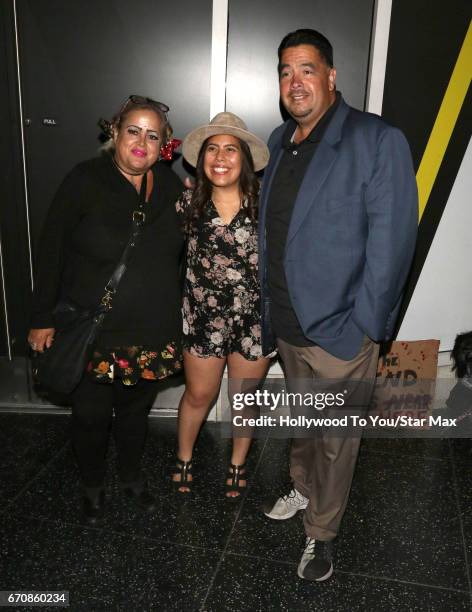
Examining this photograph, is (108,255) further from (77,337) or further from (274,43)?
(274,43)

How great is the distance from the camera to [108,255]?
2.05 m

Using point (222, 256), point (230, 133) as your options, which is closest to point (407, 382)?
point (222, 256)

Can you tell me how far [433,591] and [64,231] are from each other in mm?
1865

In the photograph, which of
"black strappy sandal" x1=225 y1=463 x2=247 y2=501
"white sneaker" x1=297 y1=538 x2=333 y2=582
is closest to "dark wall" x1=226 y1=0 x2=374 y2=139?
"black strappy sandal" x1=225 y1=463 x2=247 y2=501

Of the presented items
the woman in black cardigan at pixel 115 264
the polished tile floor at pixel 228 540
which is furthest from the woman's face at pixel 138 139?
the polished tile floor at pixel 228 540

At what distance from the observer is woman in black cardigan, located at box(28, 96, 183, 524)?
2043 millimetres

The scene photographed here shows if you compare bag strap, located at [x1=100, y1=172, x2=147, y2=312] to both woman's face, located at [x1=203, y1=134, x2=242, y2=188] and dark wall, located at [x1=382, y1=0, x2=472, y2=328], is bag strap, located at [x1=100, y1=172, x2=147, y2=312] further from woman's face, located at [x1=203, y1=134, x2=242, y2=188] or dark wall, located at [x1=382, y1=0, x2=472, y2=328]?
dark wall, located at [x1=382, y1=0, x2=472, y2=328]

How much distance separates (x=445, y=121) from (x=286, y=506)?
6.95 ft

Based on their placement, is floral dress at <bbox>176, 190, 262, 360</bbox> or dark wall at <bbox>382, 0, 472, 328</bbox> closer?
floral dress at <bbox>176, 190, 262, 360</bbox>

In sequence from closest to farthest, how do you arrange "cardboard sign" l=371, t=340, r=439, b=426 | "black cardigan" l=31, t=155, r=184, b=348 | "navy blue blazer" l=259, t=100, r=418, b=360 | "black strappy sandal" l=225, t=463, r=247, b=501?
"navy blue blazer" l=259, t=100, r=418, b=360 → "black cardigan" l=31, t=155, r=184, b=348 → "black strappy sandal" l=225, t=463, r=247, b=501 → "cardboard sign" l=371, t=340, r=439, b=426

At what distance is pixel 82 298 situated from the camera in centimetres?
209

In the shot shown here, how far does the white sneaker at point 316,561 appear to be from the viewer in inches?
80.5

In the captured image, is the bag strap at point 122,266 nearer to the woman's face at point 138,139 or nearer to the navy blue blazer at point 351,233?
the woman's face at point 138,139

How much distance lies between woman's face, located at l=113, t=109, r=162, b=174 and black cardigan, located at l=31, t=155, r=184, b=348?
7 cm
